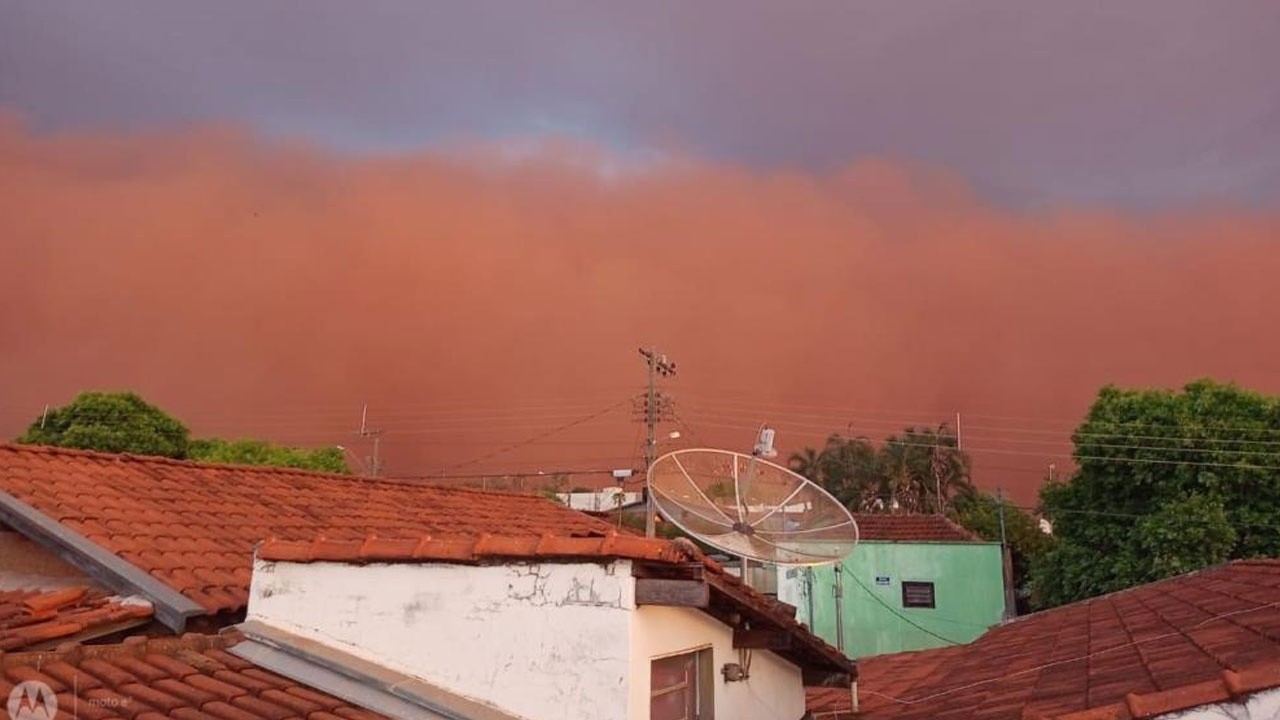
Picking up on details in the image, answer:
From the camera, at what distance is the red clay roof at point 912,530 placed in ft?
88.8

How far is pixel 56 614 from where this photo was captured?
5.98 metres

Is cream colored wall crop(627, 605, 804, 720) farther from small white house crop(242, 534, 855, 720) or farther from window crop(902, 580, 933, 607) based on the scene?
window crop(902, 580, 933, 607)

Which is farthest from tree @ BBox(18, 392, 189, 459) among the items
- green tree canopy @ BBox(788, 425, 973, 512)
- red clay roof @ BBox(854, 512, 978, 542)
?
green tree canopy @ BBox(788, 425, 973, 512)

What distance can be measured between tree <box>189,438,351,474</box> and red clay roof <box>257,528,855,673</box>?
32.8 metres

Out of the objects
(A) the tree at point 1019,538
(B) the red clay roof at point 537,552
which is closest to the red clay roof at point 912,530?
(A) the tree at point 1019,538

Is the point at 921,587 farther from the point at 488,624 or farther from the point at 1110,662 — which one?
the point at 488,624

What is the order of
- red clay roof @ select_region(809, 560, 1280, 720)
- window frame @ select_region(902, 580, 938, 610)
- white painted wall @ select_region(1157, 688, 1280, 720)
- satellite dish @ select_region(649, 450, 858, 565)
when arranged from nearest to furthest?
white painted wall @ select_region(1157, 688, 1280, 720), red clay roof @ select_region(809, 560, 1280, 720), satellite dish @ select_region(649, 450, 858, 565), window frame @ select_region(902, 580, 938, 610)

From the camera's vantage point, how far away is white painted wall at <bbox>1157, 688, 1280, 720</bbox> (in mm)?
3557

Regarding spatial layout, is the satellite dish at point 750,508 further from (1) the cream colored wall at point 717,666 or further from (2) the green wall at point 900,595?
(2) the green wall at point 900,595

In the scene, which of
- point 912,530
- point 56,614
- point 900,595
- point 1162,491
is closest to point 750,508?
point 56,614

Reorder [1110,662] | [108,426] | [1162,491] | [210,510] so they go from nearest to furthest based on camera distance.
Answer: [1110,662] → [210,510] → [1162,491] → [108,426]

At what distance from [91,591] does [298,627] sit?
7.50 feet

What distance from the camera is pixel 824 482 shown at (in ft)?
217

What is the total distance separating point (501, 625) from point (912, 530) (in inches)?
984
